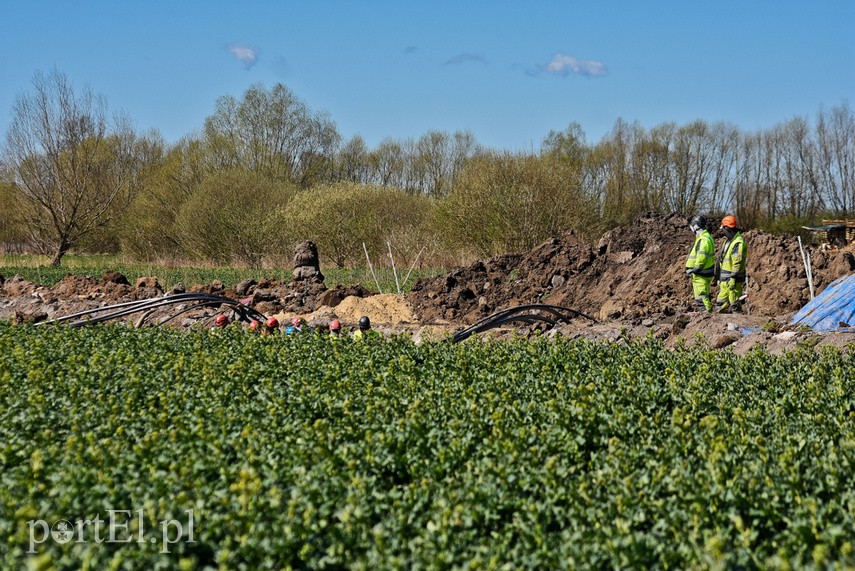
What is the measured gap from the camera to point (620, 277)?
61.1 feet

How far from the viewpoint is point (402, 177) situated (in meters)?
57.6

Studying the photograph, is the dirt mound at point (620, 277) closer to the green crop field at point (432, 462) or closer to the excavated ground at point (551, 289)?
the excavated ground at point (551, 289)

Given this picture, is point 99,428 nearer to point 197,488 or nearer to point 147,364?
point 197,488

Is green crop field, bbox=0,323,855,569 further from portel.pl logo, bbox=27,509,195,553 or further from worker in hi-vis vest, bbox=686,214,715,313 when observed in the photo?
worker in hi-vis vest, bbox=686,214,715,313

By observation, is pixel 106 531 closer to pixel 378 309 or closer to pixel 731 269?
pixel 731 269

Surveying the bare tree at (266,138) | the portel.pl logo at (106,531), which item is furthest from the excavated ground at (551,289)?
the bare tree at (266,138)

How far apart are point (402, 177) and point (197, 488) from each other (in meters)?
53.5

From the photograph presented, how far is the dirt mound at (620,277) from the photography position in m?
15.8

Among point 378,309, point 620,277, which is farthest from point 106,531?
point 620,277

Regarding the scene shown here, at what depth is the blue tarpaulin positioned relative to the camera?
1140 centimetres

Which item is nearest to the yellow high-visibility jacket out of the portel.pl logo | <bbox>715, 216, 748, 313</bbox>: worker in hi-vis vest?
<bbox>715, 216, 748, 313</bbox>: worker in hi-vis vest

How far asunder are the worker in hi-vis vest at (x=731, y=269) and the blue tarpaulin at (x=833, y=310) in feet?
5.05

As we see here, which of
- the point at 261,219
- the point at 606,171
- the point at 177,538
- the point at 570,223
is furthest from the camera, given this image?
the point at 606,171

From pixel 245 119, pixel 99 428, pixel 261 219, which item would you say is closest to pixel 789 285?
pixel 99 428
